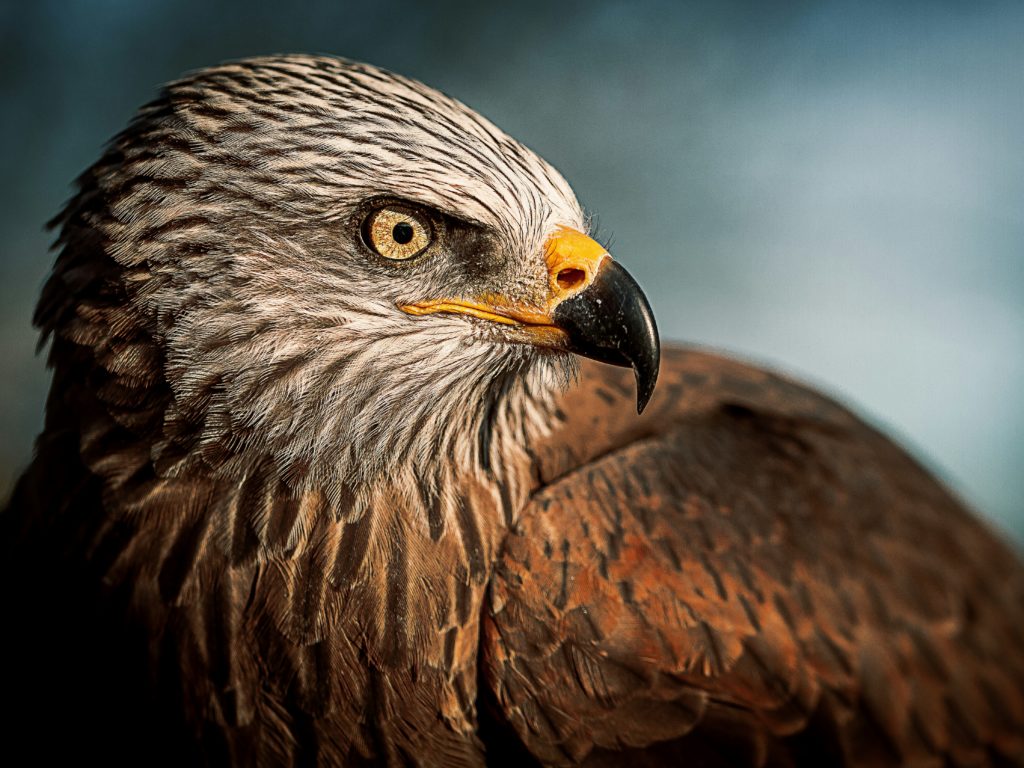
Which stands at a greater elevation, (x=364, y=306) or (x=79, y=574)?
(x=364, y=306)

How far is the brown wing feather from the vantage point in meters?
1.75

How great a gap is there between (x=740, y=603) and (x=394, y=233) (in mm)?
1132

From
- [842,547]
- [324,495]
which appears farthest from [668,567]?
[324,495]

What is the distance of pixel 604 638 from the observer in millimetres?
1737

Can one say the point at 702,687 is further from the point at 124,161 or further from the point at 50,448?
the point at 124,161

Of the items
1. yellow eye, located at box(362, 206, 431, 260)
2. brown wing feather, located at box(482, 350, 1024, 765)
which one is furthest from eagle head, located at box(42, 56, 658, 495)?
brown wing feather, located at box(482, 350, 1024, 765)

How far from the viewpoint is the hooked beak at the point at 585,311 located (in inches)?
68.5

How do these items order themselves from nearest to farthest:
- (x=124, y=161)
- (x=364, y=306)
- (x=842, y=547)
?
(x=364, y=306), (x=124, y=161), (x=842, y=547)

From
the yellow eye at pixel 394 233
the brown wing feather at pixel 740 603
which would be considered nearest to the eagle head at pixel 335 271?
the yellow eye at pixel 394 233

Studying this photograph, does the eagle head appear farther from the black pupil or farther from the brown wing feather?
the brown wing feather

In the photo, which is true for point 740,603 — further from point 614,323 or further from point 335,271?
point 335,271

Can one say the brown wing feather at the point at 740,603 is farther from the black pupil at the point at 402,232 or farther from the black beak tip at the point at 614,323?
the black pupil at the point at 402,232

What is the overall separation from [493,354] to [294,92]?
0.72 metres

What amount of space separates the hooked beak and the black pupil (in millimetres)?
137
